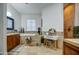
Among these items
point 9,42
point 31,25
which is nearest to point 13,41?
point 9,42

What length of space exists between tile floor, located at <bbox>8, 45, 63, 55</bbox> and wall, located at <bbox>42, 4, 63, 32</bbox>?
1.12 feet

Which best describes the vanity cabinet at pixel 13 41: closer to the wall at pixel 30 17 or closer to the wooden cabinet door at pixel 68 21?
the wall at pixel 30 17

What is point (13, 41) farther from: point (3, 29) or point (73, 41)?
point (73, 41)

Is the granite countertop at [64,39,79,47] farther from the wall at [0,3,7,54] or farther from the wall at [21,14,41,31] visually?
the wall at [0,3,7,54]

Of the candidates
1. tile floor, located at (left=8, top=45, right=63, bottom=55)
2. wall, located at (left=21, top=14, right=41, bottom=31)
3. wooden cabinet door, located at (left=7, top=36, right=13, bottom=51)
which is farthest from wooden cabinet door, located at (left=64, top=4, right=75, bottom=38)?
wooden cabinet door, located at (left=7, top=36, right=13, bottom=51)

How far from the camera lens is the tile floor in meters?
1.87

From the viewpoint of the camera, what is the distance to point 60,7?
1.93 m

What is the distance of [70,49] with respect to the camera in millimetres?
1788

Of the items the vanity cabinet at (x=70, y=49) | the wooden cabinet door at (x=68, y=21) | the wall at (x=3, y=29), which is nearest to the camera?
the vanity cabinet at (x=70, y=49)

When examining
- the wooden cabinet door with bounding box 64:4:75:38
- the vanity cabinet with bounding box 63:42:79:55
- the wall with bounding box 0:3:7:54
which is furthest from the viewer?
the wooden cabinet door with bounding box 64:4:75:38

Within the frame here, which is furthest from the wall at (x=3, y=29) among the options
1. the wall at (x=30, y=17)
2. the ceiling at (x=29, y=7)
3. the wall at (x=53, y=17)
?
the wall at (x=53, y=17)

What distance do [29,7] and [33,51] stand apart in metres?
0.75

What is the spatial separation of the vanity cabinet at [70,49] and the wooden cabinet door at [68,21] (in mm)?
172

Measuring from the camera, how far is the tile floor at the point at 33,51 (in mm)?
1870
